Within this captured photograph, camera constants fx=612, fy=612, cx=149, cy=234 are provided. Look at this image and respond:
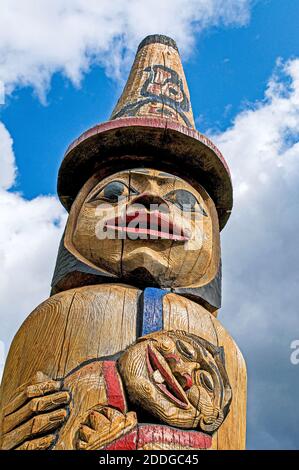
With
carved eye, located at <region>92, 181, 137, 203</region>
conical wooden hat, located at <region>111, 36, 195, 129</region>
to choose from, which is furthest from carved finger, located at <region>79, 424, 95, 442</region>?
conical wooden hat, located at <region>111, 36, 195, 129</region>

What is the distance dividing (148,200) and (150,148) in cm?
74

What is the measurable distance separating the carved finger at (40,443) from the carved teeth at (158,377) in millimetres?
614

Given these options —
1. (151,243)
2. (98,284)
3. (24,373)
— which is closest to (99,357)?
(24,373)

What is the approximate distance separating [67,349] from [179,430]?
0.86m

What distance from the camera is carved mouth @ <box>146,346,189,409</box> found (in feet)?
10.7

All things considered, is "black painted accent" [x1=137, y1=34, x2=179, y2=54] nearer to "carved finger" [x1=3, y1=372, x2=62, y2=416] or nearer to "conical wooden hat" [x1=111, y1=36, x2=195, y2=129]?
"conical wooden hat" [x1=111, y1=36, x2=195, y2=129]

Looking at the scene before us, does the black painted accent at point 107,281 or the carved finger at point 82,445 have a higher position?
the black painted accent at point 107,281

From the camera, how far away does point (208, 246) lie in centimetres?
478

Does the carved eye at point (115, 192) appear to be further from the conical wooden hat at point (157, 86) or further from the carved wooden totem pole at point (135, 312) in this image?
the conical wooden hat at point (157, 86)

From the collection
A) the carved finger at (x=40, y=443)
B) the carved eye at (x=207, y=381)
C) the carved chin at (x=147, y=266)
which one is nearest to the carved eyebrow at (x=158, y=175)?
the carved chin at (x=147, y=266)

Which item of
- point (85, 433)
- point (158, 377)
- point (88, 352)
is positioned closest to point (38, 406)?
point (85, 433)

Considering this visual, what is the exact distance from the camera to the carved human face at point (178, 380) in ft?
10.6

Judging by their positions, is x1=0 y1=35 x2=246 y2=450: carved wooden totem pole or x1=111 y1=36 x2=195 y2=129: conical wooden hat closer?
x1=0 y1=35 x2=246 y2=450: carved wooden totem pole

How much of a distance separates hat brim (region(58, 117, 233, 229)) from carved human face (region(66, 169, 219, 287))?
27 centimetres
